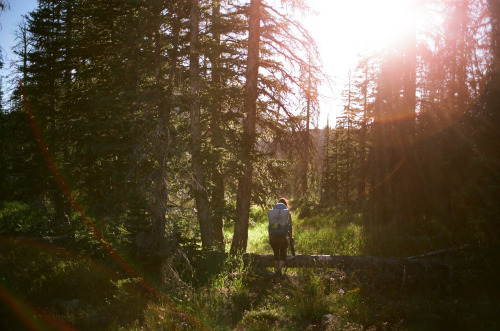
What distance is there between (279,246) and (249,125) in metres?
4.34

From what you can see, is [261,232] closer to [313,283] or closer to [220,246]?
[220,246]

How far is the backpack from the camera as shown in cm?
928

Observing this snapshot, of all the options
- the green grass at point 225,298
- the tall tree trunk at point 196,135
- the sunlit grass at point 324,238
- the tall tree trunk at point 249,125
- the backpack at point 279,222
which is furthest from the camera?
the sunlit grass at point 324,238

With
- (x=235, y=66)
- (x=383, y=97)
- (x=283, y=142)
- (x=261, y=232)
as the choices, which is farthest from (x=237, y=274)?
(x=383, y=97)

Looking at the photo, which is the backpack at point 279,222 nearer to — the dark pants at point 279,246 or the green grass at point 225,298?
the dark pants at point 279,246

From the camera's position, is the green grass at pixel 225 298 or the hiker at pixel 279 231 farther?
the hiker at pixel 279 231

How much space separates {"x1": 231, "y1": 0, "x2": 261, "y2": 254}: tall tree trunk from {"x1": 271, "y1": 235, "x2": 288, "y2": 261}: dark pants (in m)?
1.94

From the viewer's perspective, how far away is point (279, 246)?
9344 mm

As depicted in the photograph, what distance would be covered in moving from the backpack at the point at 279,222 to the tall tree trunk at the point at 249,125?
7.08ft

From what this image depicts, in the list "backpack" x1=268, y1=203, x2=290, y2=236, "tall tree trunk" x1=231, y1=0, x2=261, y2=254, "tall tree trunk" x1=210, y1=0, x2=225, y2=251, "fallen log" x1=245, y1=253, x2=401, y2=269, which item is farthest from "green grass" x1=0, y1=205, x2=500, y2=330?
"tall tree trunk" x1=210, y1=0, x2=225, y2=251

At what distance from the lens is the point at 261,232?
19672mm

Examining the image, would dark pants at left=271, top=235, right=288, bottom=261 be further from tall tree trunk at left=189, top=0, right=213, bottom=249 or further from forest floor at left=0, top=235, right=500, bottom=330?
tall tree trunk at left=189, top=0, right=213, bottom=249

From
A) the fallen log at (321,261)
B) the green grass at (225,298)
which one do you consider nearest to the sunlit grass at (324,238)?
the fallen log at (321,261)

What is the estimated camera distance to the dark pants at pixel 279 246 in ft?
30.5
